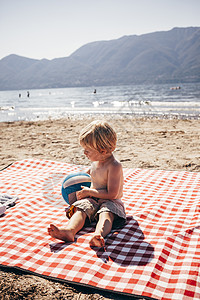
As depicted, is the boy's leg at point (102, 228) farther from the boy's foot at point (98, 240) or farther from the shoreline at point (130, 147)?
the shoreline at point (130, 147)

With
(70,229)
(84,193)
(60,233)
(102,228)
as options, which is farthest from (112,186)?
(60,233)

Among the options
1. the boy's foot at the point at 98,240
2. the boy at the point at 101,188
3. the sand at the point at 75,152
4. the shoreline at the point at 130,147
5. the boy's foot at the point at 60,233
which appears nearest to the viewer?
the sand at the point at 75,152

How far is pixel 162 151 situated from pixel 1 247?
5.26m

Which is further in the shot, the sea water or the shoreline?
the sea water

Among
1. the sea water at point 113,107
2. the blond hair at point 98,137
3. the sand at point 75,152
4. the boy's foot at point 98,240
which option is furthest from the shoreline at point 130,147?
the sea water at point 113,107

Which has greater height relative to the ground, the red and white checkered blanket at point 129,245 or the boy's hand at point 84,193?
the boy's hand at point 84,193

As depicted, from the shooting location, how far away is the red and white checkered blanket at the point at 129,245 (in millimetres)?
2146

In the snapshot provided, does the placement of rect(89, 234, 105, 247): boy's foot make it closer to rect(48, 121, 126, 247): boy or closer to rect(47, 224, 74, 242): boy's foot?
rect(48, 121, 126, 247): boy

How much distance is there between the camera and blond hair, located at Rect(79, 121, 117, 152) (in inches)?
116

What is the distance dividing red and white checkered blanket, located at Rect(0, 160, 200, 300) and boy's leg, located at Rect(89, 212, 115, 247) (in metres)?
0.09

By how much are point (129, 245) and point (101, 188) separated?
0.84 meters

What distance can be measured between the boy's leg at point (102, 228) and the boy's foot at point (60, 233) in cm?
27

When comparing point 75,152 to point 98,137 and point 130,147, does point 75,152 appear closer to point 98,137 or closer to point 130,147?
point 130,147

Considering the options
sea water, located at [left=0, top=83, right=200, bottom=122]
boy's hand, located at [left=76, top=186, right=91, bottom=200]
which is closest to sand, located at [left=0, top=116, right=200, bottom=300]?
boy's hand, located at [left=76, top=186, right=91, bottom=200]
